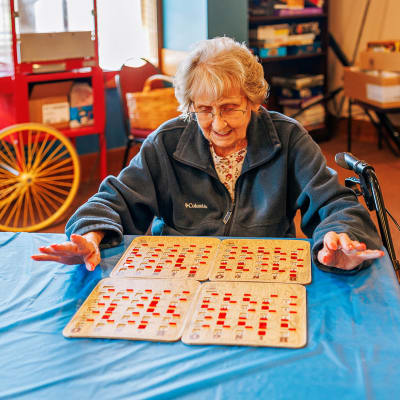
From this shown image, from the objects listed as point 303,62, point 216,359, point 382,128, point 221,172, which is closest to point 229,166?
point 221,172

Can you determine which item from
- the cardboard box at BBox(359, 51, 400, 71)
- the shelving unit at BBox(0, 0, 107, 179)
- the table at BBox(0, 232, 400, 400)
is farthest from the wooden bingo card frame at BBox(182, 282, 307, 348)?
the cardboard box at BBox(359, 51, 400, 71)

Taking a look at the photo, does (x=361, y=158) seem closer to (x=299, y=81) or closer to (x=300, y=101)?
(x=300, y=101)

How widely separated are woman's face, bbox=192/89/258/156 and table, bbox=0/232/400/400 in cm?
57

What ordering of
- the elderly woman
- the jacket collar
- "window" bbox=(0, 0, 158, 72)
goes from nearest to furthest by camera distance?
1. the elderly woman
2. the jacket collar
3. "window" bbox=(0, 0, 158, 72)

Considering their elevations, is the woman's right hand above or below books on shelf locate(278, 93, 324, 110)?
above

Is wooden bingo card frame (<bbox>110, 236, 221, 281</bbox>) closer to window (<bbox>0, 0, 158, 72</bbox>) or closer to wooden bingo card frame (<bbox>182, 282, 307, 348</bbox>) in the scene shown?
wooden bingo card frame (<bbox>182, 282, 307, 348</bbox>)

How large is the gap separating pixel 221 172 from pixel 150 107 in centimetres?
204

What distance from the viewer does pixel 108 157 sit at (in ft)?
15.0

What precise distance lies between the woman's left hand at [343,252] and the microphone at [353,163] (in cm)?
24

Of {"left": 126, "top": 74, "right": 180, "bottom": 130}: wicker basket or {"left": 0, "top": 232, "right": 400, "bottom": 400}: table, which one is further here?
{"left": 126, "top": 74, "right": 180, "bottom": 130}: wicker basket

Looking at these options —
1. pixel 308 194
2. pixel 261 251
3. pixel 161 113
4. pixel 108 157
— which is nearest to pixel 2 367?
pixel 261 251

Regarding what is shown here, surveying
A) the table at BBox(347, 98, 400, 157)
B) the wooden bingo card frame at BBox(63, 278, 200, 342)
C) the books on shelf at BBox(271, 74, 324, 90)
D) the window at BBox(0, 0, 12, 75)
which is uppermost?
the window at BBox(0, 0, 12, 75)

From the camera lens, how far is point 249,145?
1.75 m

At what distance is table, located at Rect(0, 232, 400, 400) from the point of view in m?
0.95
